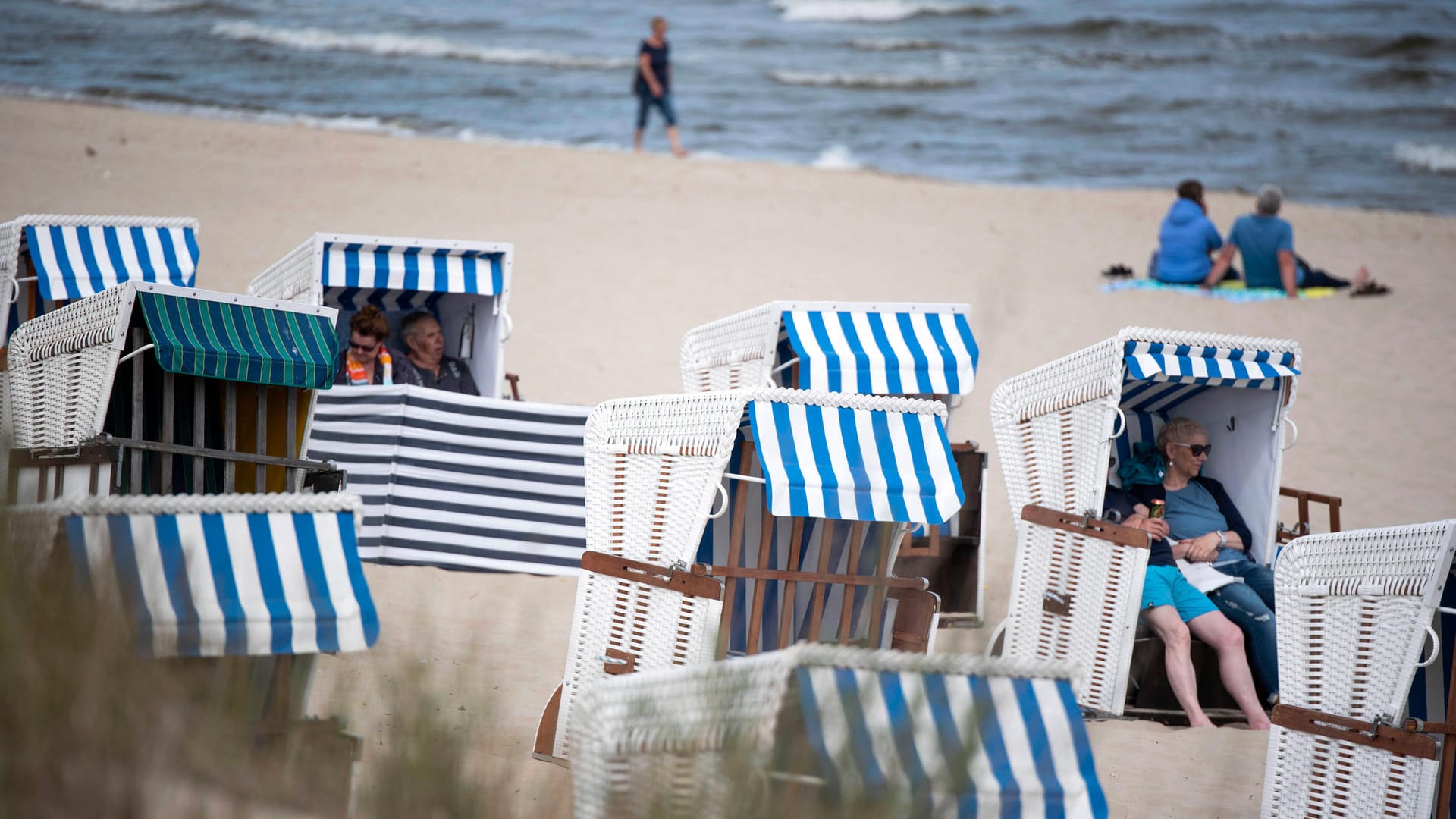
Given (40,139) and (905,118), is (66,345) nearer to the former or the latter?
(40,139)

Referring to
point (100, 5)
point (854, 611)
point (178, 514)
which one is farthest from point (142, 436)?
point (100, 5)

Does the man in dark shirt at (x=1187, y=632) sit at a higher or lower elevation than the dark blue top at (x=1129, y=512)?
→ lower

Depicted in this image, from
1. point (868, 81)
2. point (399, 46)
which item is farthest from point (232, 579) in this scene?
point (399, 46)

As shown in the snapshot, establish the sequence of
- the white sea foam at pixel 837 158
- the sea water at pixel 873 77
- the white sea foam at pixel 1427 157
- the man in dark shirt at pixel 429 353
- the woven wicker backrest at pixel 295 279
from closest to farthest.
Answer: the woven wicker backrest at pixel 295 279
the man in dark shirt at pixel 429 353
the white sea foam at pixel 837 158
the sea water at pixel 873 77
the white sea foam at pixel 1427 157

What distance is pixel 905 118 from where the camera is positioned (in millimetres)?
26344

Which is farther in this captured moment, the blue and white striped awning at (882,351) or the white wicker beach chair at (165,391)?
the blue and white striped awning at (882,351)

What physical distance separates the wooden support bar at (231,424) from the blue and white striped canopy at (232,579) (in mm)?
1630

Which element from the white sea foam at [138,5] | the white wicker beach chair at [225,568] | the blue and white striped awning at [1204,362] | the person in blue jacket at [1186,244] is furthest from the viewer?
the white sea foam at [138,5]

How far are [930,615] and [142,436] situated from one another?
2.53 metres

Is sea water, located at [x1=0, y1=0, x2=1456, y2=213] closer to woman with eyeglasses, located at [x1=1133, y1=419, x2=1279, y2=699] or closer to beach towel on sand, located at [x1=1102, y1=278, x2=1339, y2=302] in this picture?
beach towel on sand, located at [x1=1102, y1=278, x2=1339, y2=302]

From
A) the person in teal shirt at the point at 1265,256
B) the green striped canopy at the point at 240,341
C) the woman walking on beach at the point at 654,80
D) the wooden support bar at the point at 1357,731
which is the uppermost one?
the woman walking on beach at the point at 654,80

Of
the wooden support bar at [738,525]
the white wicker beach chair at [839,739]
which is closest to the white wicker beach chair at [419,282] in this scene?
the wooden support bar at [738,525]

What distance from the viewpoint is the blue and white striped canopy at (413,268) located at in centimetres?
609

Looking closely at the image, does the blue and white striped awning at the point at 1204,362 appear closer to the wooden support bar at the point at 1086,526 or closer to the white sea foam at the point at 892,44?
the wooden support bar at the point at 1086,526
